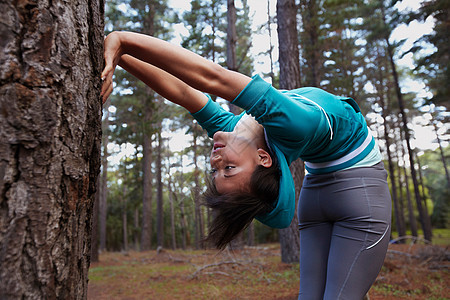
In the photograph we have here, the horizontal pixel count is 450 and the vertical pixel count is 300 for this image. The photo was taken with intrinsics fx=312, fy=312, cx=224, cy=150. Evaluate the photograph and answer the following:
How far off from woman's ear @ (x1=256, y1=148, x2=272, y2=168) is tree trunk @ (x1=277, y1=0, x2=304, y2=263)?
5.18m

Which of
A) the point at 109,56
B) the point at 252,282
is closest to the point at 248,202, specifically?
the point at 109,56

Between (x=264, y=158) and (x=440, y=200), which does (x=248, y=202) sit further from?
(x=440, y=200)

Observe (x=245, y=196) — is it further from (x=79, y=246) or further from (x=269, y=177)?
(x=79, y=246)

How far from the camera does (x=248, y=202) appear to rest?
60.3 inches

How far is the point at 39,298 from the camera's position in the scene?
3.00 feet

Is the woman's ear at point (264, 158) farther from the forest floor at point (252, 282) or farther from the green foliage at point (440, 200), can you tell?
the green foliage at point (440, 200)

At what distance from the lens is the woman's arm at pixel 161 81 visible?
149 centimetres

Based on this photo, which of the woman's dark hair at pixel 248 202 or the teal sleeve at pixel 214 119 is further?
the teal sleeve at pixel 214 119

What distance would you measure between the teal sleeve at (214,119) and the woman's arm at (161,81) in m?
0.07

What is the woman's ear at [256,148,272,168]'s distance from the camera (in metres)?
1.55

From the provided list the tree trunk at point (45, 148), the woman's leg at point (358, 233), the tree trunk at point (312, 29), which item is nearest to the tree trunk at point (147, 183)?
the tree trunk at point (312, 29)

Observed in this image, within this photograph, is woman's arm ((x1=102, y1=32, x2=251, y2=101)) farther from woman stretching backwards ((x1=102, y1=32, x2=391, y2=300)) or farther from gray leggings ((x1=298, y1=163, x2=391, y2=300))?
gray leggings ((x1=298, y1=163, x2=391, y2=300))

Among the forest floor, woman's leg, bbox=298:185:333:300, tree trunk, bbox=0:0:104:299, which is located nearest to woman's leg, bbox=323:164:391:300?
woman's leg, bbox=298:185:333:300

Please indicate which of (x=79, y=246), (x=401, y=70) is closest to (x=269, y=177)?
(x=79, y=246)
